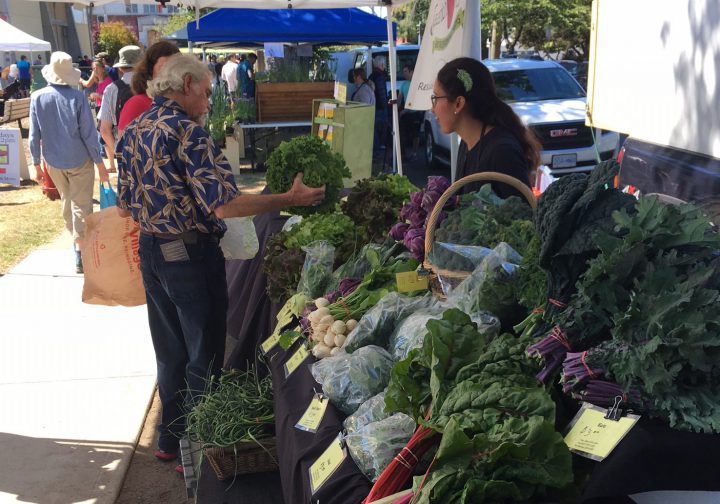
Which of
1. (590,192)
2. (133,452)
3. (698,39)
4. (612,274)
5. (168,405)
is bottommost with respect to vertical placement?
(133,452)

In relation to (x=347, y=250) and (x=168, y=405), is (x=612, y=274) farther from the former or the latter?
(x=168, y=405)

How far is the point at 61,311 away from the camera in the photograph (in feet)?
19.6

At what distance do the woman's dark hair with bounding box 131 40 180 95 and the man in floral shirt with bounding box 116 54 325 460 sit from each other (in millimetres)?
1262

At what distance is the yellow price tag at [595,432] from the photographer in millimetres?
1479

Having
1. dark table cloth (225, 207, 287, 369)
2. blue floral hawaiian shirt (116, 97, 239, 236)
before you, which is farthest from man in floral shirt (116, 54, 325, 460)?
dark table cloth (225, 207, 287, 369)

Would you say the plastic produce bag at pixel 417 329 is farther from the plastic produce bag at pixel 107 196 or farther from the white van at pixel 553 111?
the white van at pixel 553 111

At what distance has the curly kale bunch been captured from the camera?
3.83 meters

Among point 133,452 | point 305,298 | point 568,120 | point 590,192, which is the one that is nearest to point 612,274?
point 590,192

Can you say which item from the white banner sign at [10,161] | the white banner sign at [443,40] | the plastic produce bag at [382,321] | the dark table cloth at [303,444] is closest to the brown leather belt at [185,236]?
the dark table cloth at [303,444]

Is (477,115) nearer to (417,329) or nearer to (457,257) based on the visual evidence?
(457,257)

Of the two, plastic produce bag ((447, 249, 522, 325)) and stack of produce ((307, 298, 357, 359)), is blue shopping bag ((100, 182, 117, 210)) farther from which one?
plastic produce bag ((447, 249, 522, 325))

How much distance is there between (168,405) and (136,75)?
2214 millimetres

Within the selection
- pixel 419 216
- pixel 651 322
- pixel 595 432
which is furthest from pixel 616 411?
pixel 419 216

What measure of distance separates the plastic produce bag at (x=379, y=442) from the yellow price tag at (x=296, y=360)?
78cm
